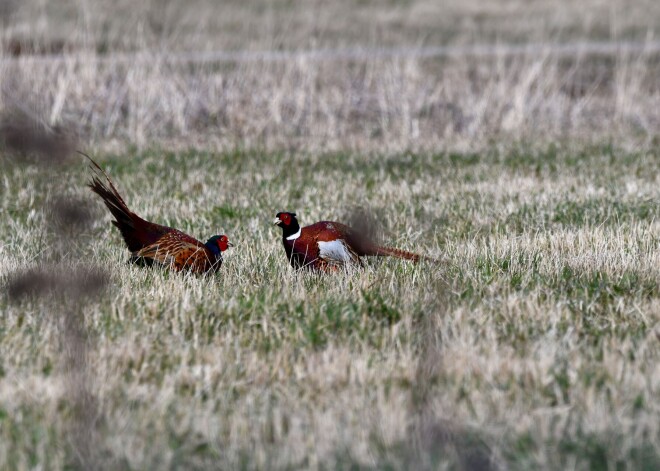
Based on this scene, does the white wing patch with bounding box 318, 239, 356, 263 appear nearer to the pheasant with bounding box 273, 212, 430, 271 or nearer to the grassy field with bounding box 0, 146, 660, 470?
the pheasant with bounding box 273, 212, 430, 271

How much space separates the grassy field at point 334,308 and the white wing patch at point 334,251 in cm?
13

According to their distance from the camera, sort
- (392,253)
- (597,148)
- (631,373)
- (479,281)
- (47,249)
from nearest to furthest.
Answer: (631,373)
(479,281)
(392,253)
(47,249)
(597,148)

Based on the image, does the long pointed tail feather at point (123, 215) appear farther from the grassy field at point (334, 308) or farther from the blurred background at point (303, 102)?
the blurred background at point (303, 102)

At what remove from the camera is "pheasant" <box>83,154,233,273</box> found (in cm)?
488

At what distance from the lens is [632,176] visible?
8414mm

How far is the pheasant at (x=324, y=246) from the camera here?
4.85 m

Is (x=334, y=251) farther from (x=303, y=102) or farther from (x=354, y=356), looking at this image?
(x=303, y=102)

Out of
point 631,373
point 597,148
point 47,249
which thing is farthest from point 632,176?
point 631,373

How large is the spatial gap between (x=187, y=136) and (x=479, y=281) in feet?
24.0

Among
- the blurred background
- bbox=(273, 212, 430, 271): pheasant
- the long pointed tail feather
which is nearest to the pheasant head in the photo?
bbox=(273, 212, 430, 271): pheasant

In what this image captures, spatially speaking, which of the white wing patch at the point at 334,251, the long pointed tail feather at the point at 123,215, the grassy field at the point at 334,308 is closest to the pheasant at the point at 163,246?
the long pointed tail feather at the point at 123,215

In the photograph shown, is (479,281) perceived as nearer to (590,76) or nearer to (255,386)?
(255,386)

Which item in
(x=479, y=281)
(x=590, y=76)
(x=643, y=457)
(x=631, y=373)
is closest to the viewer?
(x=643, y=457)

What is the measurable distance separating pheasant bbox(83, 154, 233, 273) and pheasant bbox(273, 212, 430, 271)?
352 mm
